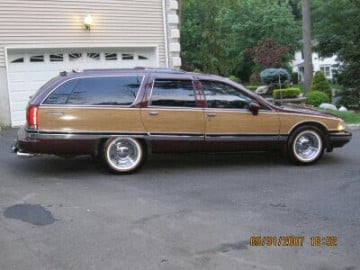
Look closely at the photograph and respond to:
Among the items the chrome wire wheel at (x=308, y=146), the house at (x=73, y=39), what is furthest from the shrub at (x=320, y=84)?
the chrome wire wheel at (x=308, y=146)

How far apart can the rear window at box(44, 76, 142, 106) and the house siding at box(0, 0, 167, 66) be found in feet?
24.6

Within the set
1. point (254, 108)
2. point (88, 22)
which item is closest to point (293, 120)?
point (254, 108)

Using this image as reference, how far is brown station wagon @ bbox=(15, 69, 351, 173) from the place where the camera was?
27.9 ft

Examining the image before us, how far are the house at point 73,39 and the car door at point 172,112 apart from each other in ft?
25.7

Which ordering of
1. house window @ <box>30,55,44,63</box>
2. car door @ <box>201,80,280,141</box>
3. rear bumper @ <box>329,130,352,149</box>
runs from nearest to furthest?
car door @ <box>201,80,280,141</box> → rear bumper @ <box>329,130,352,149</box> → house window @ <box>30,55,44,63</box>

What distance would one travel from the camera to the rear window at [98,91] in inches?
336

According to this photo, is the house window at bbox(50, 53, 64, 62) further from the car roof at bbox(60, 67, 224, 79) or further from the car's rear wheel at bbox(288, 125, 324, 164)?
the car's rear wheel at bbox(288, 125, 324, 164)

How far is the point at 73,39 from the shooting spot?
53.4 ft

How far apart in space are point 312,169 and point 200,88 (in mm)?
2163

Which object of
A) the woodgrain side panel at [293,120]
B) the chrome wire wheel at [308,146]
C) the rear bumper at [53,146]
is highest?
the woodgrain side panel at [293,120]

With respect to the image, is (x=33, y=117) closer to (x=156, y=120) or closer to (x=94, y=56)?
(x=156, y=120)

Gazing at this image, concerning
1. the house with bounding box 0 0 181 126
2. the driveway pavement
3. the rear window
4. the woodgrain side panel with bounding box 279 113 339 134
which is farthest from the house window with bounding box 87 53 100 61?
the woodgrain side panel with bounding box 279 113 339 134

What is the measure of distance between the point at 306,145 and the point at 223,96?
1627 millimetres

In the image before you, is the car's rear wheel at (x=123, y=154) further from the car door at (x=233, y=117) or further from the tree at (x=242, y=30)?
the tree at (x=242, y=30)
